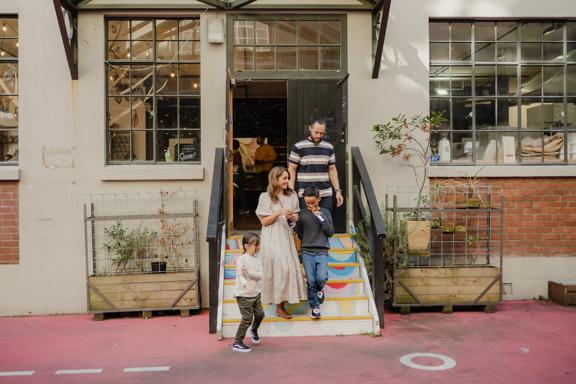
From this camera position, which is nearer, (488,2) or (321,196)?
(321,196)

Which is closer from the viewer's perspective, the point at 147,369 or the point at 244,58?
the point at 147,369

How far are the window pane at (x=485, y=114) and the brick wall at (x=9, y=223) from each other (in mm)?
6824

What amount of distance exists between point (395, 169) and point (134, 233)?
3.86 m

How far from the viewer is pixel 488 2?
8.95 metres

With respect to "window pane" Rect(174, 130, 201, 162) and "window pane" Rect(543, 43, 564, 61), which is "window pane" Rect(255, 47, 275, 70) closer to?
"window pane" Rect(174, 130, 201, 162)

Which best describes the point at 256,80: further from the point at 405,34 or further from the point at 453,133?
the point at 453,133

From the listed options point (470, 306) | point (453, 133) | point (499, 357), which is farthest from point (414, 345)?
point (453, 133)

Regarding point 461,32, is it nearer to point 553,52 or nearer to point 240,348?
point 553,52

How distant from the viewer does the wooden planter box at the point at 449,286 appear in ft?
26.4

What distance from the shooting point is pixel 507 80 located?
9148mm

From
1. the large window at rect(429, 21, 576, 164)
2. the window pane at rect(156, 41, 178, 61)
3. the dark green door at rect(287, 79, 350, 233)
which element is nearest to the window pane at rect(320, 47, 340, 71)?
the dark green door at rect(287, 79, 350, 233)

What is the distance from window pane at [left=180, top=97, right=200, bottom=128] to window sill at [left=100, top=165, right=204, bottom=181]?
713 millimetres

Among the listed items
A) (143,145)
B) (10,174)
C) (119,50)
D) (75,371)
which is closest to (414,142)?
(143,145)

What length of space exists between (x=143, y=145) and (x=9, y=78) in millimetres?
2132
